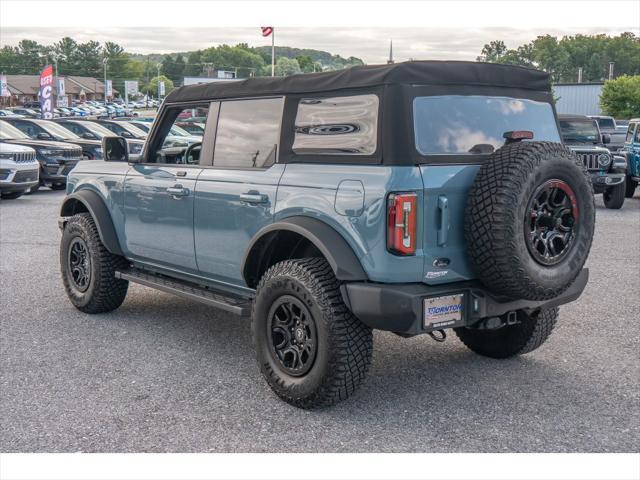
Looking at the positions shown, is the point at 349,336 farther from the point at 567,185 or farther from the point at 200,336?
the point at 200,336

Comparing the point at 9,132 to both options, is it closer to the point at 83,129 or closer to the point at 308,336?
the point at 83,129

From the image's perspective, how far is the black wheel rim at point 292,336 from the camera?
448cm

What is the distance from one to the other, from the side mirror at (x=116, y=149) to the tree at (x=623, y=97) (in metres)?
45.4

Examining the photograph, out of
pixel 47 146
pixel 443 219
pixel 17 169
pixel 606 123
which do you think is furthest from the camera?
pixel 606 123

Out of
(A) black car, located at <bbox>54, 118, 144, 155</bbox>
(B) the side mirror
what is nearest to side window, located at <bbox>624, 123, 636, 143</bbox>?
(B) the side mirror

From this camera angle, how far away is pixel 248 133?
528cm

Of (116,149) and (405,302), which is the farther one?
(116,149)

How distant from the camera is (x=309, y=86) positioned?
4836mm

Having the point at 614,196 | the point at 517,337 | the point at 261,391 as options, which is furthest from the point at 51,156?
the point at 517,337

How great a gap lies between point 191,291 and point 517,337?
2297mm

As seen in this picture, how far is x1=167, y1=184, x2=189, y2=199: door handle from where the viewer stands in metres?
5.60

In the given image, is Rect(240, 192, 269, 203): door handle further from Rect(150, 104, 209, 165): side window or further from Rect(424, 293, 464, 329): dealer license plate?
Rect(424, 293, 464, 329): dealer license plate

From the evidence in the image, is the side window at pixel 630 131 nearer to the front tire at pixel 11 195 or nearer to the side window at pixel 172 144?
the side window at pixel 172 144

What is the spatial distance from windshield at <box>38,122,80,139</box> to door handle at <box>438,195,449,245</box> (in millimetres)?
18042
